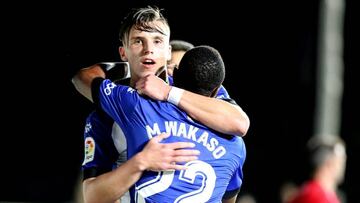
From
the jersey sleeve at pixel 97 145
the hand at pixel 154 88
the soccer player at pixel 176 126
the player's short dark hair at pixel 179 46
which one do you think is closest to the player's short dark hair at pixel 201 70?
the soccer player at pixel 176 126

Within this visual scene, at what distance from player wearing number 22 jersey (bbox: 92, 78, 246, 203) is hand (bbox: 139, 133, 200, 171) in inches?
1.5

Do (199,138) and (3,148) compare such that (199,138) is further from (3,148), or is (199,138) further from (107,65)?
(3,148)

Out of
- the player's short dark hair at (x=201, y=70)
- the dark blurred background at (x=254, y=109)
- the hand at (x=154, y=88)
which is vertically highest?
the player's short dark hair at (x=201, y=70)

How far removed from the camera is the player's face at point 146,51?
451cm

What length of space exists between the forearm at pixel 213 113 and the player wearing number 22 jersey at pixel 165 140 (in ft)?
0.19

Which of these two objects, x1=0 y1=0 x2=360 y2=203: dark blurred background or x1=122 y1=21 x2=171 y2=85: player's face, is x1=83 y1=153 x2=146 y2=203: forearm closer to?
x1=122 y1=21 x2=171 y2=85: player's face

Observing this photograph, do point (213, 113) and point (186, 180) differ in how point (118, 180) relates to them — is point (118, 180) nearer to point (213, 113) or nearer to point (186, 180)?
point (186, 180)

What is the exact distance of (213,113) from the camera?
430cm

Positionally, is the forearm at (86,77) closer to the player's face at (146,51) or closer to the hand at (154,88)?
the player's face at (146,51)

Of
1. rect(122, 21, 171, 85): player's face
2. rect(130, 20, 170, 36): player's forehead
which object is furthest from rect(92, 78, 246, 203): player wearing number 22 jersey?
rect(130, 20, 170, 36): player's forehead

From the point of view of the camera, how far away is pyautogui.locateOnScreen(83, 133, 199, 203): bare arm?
4203mm

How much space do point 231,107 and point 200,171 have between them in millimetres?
378

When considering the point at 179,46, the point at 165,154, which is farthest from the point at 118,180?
the point at 179,46

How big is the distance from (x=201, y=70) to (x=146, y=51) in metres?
0.39
